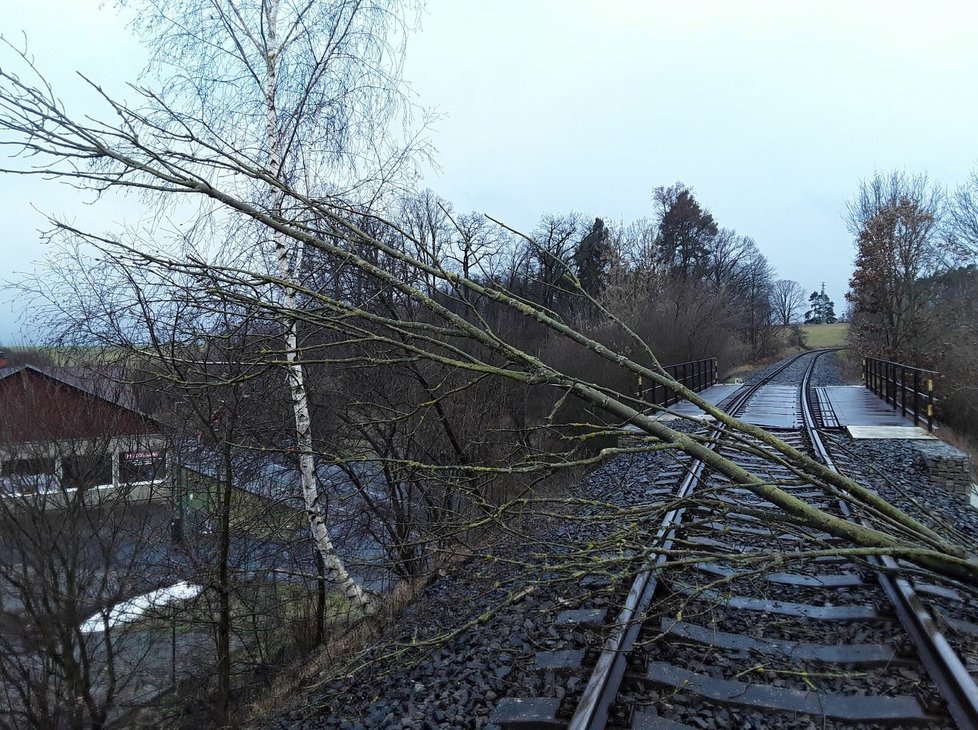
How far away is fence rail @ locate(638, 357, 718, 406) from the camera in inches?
719

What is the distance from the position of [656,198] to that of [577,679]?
2087 inches

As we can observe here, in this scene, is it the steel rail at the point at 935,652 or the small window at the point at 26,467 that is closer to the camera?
the steel rail at the point at 935,652

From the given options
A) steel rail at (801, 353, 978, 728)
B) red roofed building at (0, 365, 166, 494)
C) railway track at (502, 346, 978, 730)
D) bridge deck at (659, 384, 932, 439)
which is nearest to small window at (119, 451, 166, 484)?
red roofed building at (0, 365, 166, 494)

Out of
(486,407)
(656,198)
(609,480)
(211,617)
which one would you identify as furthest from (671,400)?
(656,198)

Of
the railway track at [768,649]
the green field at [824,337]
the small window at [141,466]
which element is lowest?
the railway track at [768,649]

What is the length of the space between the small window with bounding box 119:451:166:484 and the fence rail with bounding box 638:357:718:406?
41.4 ft

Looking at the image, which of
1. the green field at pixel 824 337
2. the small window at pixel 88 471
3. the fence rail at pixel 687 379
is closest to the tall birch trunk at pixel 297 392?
the small window at pixel 88 471

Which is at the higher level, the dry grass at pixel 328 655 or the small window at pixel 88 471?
the small window at pixel 88 471

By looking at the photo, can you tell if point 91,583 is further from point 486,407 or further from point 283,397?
point 486,407

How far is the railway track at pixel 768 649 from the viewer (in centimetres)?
259

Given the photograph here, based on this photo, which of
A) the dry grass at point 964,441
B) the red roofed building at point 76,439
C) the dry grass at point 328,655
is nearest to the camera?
the dry grass at point 328,655

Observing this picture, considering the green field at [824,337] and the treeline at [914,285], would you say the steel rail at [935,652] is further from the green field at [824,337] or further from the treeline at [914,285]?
the green field at [824,337]

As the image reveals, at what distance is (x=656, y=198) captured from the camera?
51.8m

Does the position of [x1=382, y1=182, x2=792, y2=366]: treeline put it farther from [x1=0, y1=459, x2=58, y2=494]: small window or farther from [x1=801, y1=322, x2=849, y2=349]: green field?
[x1=801, y1=322, x2=849, y2=349]: green field
